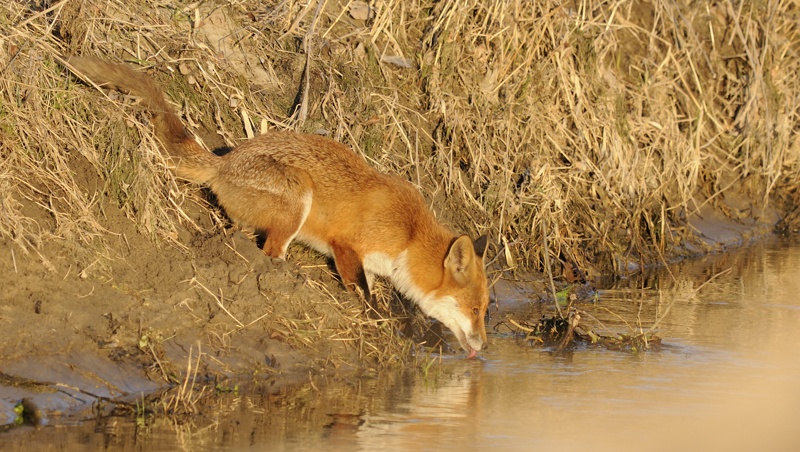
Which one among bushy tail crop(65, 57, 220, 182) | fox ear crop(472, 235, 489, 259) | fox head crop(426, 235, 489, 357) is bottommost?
fox head crop(426, 235, 489, 357)

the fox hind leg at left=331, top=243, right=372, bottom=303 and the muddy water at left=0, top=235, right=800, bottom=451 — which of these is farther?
the fox hind leg at left=331, top=243, right=372, bottom=303

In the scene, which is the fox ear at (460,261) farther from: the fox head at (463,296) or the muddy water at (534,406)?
the muddy water at (534,406)

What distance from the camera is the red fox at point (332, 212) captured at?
256 inches

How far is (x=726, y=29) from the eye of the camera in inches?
519

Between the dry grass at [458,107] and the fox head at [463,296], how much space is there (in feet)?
2.22

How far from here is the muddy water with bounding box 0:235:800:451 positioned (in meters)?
4.42

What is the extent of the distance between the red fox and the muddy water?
0.60 m

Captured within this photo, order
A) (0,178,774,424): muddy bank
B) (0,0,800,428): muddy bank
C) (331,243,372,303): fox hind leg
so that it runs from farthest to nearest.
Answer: (331,243,372,303): fox hind leg < (0,0,800,428): muddy bank < (0,178,774,424): muddy bank

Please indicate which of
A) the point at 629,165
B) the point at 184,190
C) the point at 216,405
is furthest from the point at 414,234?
the point at 629,165

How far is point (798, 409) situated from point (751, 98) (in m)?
8.46

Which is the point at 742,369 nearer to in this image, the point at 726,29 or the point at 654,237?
the point at 654,237

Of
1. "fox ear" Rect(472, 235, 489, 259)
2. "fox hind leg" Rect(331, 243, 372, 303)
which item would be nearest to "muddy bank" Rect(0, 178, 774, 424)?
"fox hind leg" Rect(331, 243, 372, 303)

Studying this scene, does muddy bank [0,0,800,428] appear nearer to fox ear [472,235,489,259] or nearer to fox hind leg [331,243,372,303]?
fox hind leg [331,243,372,303]

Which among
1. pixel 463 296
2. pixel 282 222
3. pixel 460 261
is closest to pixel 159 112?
pixel 282 222
